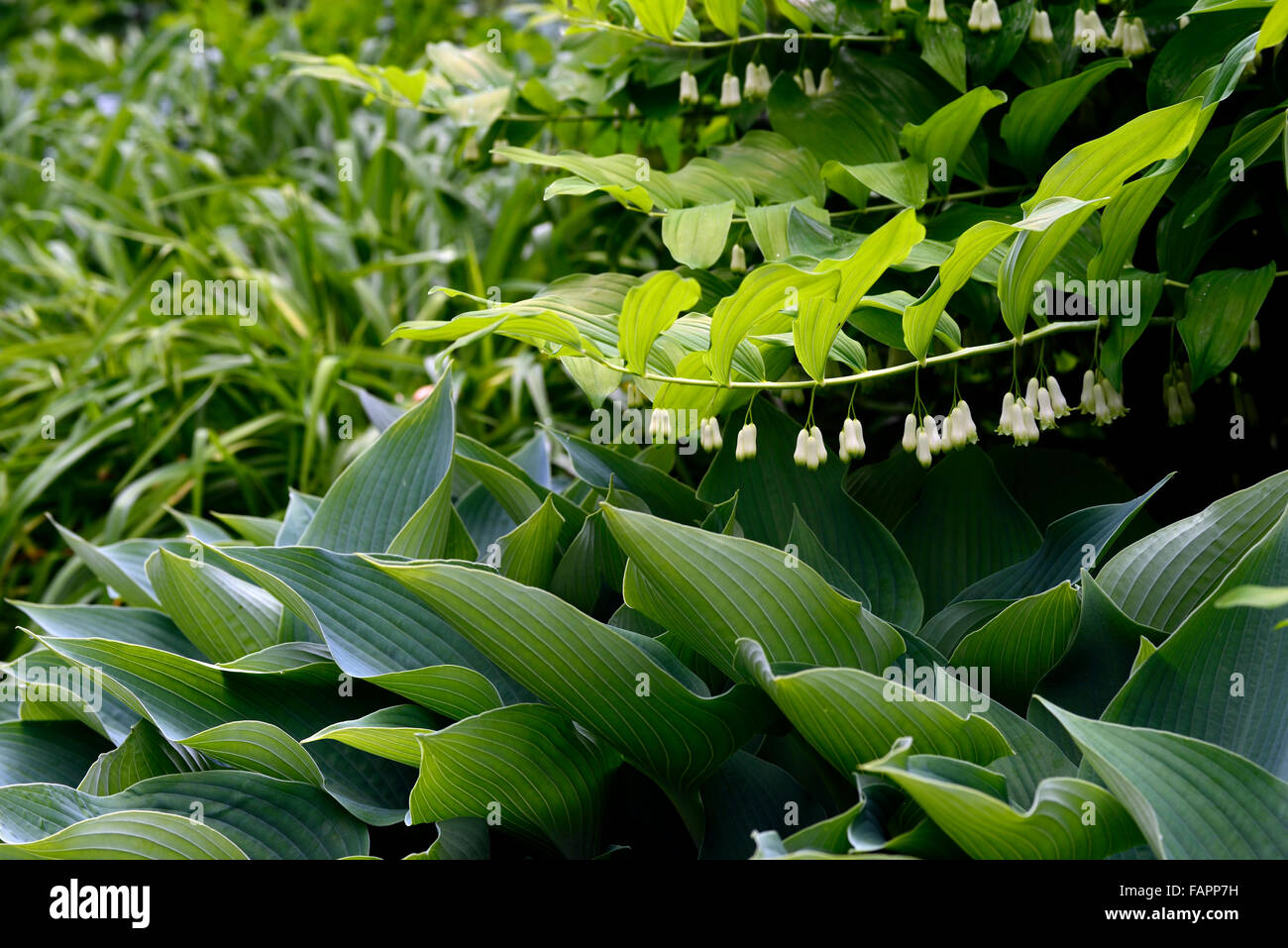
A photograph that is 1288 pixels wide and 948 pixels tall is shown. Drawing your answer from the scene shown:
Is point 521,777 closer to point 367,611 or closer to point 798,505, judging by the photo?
point 367,611

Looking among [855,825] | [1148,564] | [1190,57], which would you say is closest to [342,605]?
[855,825]

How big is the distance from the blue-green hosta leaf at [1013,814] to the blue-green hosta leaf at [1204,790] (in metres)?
0.03

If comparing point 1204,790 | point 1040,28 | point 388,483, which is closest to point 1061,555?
point 1204,790

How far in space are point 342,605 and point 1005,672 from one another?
2.42 feet

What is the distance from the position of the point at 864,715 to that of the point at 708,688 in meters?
0.27

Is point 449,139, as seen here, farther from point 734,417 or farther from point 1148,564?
point 1148,564

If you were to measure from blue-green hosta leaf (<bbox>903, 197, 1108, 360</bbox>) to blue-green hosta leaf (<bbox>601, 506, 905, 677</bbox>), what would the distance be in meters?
0.27

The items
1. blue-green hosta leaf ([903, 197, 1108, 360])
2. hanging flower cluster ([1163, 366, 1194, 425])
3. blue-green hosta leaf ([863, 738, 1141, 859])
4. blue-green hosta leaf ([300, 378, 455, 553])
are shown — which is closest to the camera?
blue-green hosta leaf ([863, 738, 1141, 859])

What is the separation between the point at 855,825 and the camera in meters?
0.86

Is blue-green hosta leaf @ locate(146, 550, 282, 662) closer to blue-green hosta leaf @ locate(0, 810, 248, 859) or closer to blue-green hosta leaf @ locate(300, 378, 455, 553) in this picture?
blue-green hosta leaf @ locate(300, 378, 455, 553)

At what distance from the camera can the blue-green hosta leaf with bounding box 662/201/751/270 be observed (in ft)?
4.02

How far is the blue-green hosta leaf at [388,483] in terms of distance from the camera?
1.49m

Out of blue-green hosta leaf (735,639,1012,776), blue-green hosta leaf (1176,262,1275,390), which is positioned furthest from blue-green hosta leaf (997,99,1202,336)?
blue-green hosta leaf (735,639,1012,776)

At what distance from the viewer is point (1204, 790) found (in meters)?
0.86
